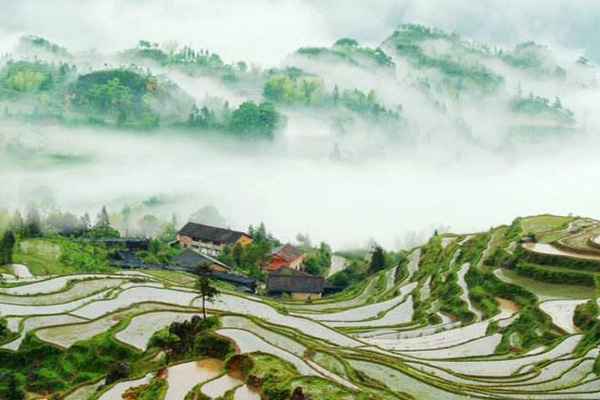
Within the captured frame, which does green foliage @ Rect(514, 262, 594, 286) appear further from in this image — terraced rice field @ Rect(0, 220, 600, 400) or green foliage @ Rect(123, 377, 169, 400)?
green foliage @ Rect(123, 377, 169, 400)

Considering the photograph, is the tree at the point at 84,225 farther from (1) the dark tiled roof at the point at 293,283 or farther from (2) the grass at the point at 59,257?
(1) the dark tiled roof at the point at 293,283

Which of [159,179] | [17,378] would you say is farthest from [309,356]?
[159,179]

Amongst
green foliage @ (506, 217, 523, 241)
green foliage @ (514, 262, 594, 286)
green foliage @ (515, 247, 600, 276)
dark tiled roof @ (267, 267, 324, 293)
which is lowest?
dark tiled roof @ (267, 267, 324, 293)

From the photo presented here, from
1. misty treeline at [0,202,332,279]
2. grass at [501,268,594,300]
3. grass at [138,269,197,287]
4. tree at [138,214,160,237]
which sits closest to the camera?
grass at [501,268,594,300]

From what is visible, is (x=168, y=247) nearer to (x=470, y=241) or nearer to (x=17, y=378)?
(x=470, y=241)

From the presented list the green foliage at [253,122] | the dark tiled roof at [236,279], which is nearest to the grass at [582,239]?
the dark tiled roof at [236,279]

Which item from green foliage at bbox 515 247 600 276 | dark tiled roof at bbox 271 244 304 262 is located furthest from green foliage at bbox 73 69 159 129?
green foliage at bbox 515 247 600 276
